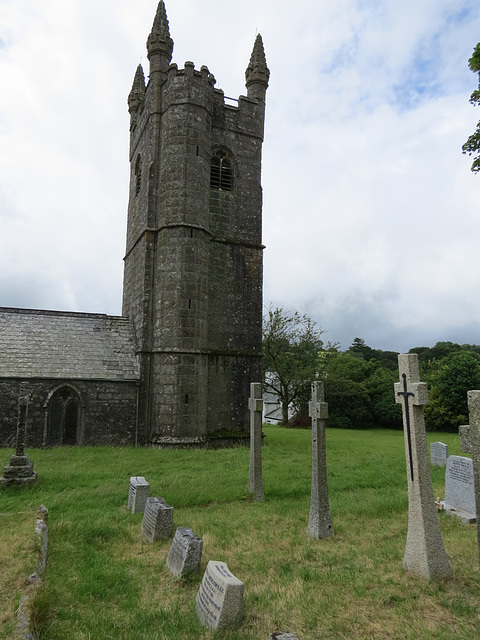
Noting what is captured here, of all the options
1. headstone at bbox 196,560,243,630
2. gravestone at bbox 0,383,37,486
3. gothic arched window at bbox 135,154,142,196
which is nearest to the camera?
headstone at bbox 196,560,243,630

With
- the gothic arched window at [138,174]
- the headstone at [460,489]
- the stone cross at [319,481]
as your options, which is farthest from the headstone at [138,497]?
the gothic arched window at [138,174]

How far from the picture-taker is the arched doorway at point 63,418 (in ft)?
54.4

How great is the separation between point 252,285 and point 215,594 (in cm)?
1588

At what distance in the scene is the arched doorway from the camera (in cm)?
1659

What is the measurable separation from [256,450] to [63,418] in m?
10.0

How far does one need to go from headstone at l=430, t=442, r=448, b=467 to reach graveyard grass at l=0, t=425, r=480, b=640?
2127 millimetres

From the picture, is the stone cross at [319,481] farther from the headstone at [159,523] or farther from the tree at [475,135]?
the tree at [475,135]

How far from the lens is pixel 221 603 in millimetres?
4289

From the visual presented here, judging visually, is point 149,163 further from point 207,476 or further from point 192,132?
point 207,476

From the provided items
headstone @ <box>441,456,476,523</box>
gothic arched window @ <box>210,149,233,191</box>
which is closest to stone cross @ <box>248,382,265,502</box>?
headstone @ <box>441,456,476,523</box>

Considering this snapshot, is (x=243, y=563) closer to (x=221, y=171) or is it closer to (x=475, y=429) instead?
(x=475, y=429)

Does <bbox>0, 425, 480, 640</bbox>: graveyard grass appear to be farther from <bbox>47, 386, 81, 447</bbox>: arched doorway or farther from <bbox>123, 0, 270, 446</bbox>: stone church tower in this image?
<bbox>123, 0, 270, 446</bbox>: stone church tower

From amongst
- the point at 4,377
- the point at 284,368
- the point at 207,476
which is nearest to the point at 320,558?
the point at 207,476

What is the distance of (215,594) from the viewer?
4426 millimetres
